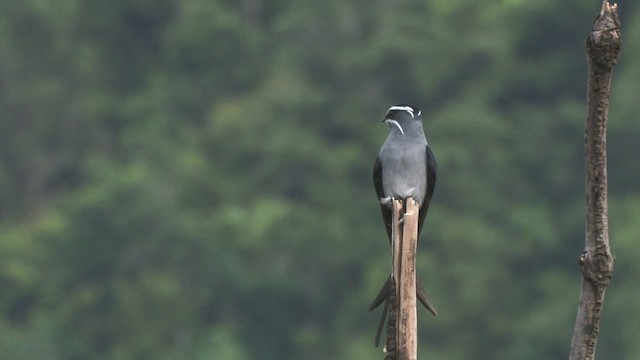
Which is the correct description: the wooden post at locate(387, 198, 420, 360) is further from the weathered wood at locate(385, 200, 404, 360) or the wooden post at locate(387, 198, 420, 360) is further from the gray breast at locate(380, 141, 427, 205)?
the gray breast at locate(380, 141, 427, 205)

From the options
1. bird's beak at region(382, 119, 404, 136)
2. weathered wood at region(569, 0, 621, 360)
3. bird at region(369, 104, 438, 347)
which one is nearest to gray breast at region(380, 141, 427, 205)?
bird at region(369, 104, 438, 347)

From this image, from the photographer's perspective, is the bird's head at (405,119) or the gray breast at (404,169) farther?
the gray breast at (404,169)

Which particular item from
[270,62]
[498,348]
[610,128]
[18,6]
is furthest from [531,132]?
[18,6]

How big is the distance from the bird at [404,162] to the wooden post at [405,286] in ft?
5.83

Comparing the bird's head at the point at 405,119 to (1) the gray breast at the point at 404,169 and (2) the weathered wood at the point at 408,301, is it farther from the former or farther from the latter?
(2) the weathered wood at the point at 408,301

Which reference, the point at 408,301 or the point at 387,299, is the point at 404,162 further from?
the point at 408,301

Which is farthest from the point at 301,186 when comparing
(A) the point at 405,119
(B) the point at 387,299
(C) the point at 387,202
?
(B) the point at 387,299

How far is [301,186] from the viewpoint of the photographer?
60.4 m

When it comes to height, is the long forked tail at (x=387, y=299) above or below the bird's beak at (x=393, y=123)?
below

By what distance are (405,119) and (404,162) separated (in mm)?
228

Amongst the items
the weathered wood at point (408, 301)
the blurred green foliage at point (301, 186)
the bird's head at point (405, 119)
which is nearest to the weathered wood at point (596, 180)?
the weathered wood at point (408, 301)

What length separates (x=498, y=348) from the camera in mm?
53219

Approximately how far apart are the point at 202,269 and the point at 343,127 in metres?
6.50

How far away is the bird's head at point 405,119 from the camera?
893 centimetres
